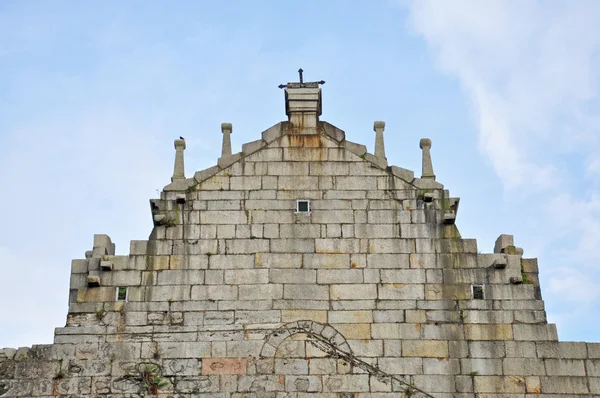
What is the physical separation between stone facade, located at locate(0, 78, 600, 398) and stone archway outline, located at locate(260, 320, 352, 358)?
0.9 inches

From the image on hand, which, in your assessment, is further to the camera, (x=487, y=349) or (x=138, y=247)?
(x=138, y=247)

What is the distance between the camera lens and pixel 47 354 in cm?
2045

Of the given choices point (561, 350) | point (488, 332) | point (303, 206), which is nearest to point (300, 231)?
point (303, 206)

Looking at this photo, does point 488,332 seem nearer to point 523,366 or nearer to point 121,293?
point 523,366

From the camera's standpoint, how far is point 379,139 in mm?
22719

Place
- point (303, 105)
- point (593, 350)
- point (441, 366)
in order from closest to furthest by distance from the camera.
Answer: point (441, 366) → point (593, 350) → point (303, 105)

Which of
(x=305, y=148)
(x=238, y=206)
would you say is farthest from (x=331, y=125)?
(x=238, y=206)

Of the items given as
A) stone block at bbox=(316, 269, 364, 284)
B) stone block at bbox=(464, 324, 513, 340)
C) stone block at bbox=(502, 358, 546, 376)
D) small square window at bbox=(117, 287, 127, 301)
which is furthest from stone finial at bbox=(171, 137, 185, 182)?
stone block at bbox=(502, 358, 546, 376)

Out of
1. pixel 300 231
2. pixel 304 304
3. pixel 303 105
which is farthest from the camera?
pixel 303 105

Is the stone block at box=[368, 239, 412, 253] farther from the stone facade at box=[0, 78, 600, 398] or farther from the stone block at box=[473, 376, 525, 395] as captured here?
the stone block at box=[473, 376, 525, 395]

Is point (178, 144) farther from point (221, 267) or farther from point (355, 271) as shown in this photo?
point (355, 271)

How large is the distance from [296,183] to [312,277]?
2.17 metres

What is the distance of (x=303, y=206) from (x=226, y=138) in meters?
2.31

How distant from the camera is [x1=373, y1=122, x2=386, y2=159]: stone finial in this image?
74.0 feet
